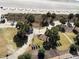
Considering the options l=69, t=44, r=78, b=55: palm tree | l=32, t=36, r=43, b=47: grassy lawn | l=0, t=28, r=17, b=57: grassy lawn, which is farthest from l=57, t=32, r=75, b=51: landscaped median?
l=0, t=28, r=17, b=57: grassy lawn

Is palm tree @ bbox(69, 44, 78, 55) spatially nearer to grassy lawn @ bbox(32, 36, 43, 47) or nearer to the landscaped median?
the landscaped median

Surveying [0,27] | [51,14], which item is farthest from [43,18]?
[0,27]

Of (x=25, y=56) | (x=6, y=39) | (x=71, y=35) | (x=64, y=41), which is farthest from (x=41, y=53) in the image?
(x=71, y=35)

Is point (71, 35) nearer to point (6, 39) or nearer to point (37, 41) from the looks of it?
point (37, 41)

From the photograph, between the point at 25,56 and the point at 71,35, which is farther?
the point at 71,35

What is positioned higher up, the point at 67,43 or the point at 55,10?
the point at 55,10

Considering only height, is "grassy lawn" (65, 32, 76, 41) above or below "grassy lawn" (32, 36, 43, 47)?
above

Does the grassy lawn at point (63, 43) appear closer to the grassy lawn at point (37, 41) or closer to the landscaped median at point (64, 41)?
the landscaped median at point (64, 41)

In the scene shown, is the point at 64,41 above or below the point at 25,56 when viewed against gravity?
above

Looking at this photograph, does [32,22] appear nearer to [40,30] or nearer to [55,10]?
[40,30]
